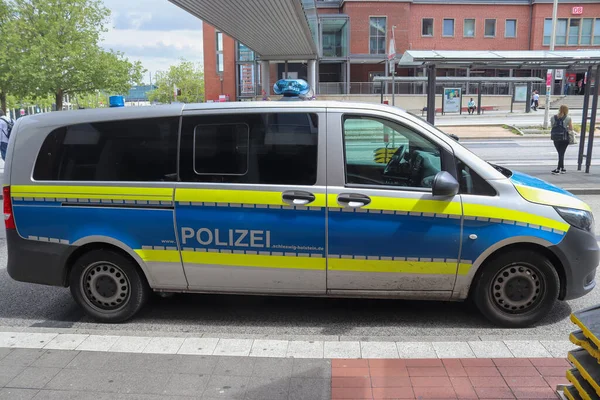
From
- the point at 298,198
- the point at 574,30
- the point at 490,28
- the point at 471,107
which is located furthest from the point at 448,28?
the point at 298,198

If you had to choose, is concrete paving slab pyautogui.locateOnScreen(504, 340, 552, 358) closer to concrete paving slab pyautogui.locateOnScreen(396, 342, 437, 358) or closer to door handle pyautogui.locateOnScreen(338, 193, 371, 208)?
concrete paving slab pyautogui.locateOnScreen(396, 342, 437, 358)

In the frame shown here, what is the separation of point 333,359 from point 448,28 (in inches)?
2108

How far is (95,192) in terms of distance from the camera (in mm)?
4395

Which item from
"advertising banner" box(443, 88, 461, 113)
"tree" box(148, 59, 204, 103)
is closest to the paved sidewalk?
"advertising banner" box(443, 88, 461, 113)

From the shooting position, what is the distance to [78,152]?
4500mm

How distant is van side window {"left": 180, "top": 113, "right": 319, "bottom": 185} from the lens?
14.0ft

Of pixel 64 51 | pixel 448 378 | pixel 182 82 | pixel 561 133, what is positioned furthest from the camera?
pixel 182 82

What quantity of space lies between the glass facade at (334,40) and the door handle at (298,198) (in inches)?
1798

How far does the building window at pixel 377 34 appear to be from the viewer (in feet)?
163

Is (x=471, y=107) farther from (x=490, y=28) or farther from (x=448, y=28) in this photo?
(x=490, y=28)

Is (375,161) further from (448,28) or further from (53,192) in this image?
(448,28)

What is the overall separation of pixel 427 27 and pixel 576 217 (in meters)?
51.5

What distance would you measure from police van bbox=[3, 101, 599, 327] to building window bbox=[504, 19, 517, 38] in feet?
176

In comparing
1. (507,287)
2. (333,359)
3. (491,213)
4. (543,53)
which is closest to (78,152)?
(333,359)
